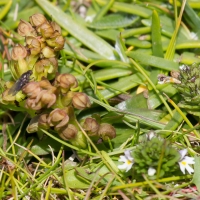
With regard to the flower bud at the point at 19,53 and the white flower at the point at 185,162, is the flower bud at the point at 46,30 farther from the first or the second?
the white flower at the point at 185,162

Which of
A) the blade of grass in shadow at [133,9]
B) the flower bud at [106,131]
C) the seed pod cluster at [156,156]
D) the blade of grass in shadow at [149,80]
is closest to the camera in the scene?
the seed pod cluster at [156,156]

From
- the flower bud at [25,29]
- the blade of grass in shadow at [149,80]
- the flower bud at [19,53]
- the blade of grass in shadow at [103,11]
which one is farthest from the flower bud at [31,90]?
the blade of grass in shadow at [103,11]

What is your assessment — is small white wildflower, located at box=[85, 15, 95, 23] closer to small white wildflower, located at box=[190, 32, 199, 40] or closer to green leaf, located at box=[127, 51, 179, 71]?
green leaf, located at box=[127, 51, 179, 71]

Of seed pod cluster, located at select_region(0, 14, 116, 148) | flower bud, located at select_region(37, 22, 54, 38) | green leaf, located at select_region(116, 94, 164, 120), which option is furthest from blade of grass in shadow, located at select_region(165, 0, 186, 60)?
flower bud, located at select_region(37, 22, 54, 38)

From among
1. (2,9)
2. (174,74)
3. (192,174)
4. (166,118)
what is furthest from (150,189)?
(2,9)

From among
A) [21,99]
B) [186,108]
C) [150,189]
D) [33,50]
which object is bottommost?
[150,189]

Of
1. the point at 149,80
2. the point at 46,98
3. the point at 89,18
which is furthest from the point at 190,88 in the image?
the point at 89,18

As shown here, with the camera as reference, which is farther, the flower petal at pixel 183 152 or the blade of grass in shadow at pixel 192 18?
the blade of grass in shadow at pixel 192 18

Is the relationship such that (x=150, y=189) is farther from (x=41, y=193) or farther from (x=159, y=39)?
(x=159, y=39)
